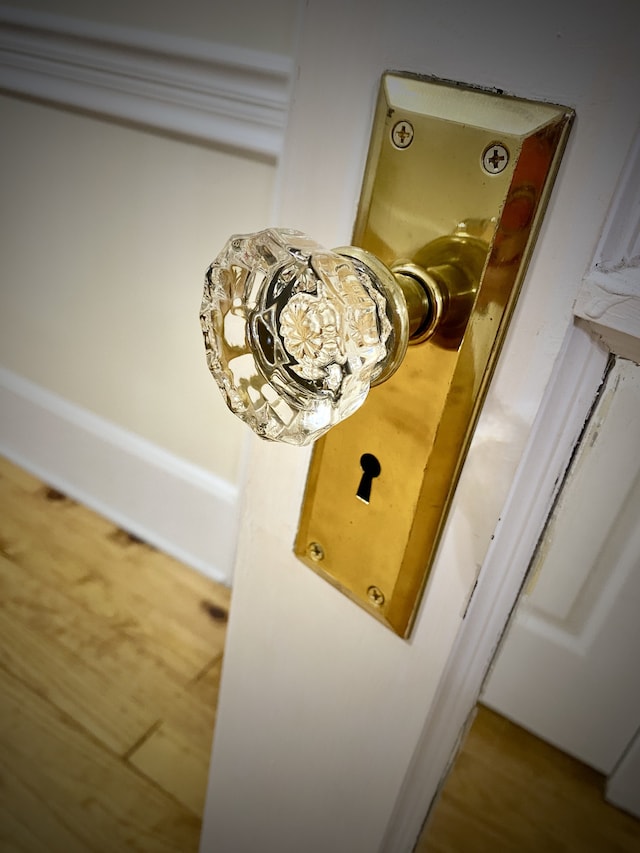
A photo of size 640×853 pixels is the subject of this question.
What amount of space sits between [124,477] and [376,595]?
703 mm

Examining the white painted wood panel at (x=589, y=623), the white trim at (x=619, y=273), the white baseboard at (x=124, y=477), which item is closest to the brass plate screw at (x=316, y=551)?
the white trim at (x=619, y=273)

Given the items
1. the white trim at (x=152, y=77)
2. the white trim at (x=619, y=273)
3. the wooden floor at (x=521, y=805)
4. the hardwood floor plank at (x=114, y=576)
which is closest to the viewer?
the white trim at (x=619, y=273)

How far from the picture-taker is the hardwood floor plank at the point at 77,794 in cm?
59

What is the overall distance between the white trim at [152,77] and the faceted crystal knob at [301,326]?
41 centimetres

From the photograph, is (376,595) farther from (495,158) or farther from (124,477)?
(124,477)

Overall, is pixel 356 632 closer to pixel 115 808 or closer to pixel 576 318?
pixel 576 318

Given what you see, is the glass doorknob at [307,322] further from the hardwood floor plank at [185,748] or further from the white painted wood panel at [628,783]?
the white painted wood panel at [628,783]

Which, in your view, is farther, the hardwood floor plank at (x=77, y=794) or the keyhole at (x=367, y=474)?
the hardwood floor plank at (x=77, y=794)

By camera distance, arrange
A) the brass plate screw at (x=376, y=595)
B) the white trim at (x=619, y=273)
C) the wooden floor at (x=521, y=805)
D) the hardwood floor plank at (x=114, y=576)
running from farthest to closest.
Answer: the hardwood floor plank at (x=114, y=576), the wooden floor at (x=521, y=805), the brass plate screw at (x=376, y=595), the white trim at (x=619, y=273)

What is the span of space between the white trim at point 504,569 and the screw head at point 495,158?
6 centimetres

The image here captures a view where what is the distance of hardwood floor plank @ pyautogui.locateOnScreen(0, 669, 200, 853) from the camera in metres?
0.59

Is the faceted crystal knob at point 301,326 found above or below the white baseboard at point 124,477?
above

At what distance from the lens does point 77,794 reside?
617mm

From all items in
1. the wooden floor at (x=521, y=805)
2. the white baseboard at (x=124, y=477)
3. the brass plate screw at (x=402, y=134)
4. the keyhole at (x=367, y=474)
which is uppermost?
the brass plate screw at (x=402, y=134)
